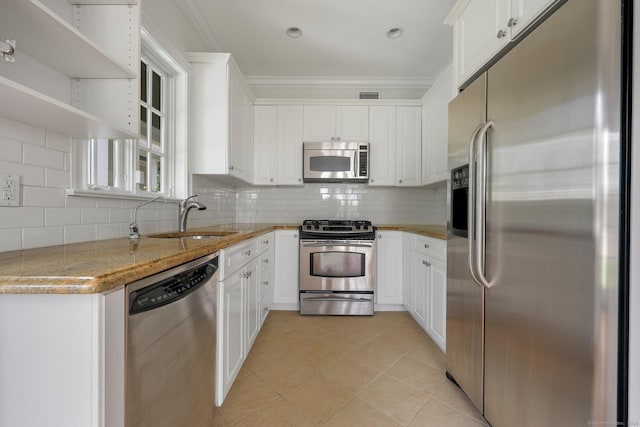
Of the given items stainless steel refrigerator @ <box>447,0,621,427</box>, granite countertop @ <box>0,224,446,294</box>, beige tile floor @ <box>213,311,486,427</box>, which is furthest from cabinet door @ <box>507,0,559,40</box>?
beige tile floor @ <box>213,311,486,427</box>

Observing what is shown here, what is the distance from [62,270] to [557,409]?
60.4 inches

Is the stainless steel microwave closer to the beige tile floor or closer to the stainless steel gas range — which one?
the stainless steel gas range

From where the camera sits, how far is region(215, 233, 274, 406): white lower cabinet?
54.7 inches

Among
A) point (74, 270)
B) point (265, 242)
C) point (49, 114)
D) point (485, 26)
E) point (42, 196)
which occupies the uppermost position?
point (485, 26)

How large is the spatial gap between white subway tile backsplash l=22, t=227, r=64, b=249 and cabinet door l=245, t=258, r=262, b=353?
945 mm

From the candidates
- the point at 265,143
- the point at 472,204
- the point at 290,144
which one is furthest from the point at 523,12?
the point at 265,143

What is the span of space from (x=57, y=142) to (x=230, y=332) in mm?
1202

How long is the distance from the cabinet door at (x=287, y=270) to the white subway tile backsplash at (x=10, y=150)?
6.65ft

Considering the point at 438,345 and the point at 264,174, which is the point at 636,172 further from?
the point at 264,174

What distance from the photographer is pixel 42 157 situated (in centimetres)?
112

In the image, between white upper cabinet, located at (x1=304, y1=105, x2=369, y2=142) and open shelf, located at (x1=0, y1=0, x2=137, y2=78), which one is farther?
white upper cabinet, located at (x1=304, y1=105, x2=369, y2=142)

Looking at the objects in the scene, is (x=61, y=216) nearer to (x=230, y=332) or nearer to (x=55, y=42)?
(x=55, y=42)

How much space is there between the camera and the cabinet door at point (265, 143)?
3.16 meters

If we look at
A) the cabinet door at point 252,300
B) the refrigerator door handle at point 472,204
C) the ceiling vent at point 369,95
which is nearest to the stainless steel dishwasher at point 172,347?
the cabinet door at point 252,300
